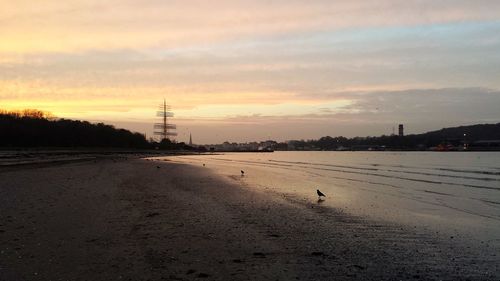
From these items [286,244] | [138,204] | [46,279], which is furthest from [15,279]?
[138,204]

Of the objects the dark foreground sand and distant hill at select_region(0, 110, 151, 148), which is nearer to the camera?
the dark foreground sand

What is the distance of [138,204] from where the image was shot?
1611cm

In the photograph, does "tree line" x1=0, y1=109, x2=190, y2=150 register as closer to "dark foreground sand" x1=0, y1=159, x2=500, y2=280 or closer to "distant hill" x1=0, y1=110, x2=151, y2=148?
"distant hill" x1=0, y1=110, x2=151, y2=148

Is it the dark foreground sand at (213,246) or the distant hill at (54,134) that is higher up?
the distant hill at (54,134)

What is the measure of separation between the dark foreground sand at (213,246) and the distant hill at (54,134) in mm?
85222

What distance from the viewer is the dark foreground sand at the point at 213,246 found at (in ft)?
24.2

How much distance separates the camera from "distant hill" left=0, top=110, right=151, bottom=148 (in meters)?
91.1

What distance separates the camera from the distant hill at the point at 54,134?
299 feet

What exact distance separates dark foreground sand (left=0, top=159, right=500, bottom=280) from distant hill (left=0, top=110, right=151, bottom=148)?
280 ft

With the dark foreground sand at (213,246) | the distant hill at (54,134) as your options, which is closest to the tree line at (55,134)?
the distant hill at (54,134)

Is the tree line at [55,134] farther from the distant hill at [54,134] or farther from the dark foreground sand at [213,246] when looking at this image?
the dark foreground sand at [213,246]

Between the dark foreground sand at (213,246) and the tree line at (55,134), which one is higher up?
the tree line at (55,134)

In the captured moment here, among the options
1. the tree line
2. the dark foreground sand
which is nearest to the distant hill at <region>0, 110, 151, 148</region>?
the tree line

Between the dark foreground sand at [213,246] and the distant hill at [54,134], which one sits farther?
the distant hill at [54,134]
